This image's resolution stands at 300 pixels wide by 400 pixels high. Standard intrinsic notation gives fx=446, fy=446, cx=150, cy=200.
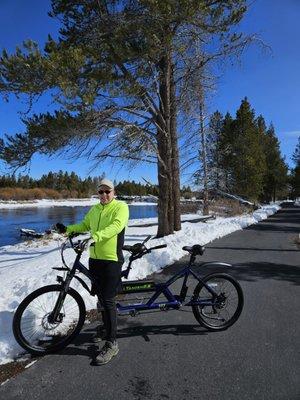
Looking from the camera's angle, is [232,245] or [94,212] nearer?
[94,212]

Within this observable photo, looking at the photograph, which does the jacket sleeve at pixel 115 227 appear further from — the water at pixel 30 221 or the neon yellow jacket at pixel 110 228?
the water at pixel 30 221

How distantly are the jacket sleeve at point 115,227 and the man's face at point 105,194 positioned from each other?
18cm

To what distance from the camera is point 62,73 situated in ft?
Result: 39.2

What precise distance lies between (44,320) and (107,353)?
0.91 meters

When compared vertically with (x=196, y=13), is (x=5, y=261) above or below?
below

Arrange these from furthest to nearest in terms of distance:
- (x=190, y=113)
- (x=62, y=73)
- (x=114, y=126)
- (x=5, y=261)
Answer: (x=190, y=113)
(x=114, y=126)
(x=5, y=261)
(x=62, y=73)

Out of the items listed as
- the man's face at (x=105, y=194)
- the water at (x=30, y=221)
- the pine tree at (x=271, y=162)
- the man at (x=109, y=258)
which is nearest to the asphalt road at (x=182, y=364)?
the man at (x=109, y=258)

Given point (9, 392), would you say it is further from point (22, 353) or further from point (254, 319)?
point (254, 319)

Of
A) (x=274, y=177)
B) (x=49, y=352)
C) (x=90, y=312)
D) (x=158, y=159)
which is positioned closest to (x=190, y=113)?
(x=158, y=159)

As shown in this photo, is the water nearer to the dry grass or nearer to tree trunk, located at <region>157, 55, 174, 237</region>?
tree trunk, located at <region>157, 55, 174, 237</region>

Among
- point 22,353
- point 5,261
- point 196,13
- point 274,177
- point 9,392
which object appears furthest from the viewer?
point 274,177

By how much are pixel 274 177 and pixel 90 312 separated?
6465cm

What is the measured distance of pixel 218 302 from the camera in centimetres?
606

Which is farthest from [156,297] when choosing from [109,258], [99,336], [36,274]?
[36,274]
